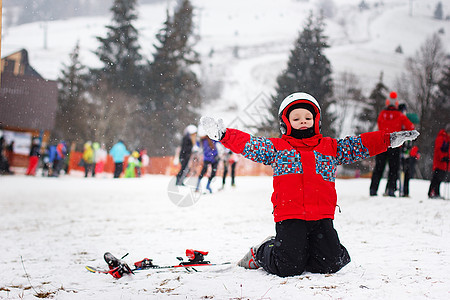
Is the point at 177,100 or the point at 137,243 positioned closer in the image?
the point at 137,243

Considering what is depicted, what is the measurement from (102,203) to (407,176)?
810 centimetres

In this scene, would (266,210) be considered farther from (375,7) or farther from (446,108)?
(375,7)

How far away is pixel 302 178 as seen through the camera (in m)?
3.25

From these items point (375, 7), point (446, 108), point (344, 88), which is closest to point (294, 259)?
point (446, 108)

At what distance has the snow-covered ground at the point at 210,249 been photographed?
2848mm

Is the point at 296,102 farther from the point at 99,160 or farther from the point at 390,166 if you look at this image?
the point at 99,160

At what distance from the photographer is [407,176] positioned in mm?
8961

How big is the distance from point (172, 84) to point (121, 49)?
7.48 meters

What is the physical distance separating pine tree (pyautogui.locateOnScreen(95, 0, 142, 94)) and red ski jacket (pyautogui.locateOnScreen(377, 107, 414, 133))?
3206 cm

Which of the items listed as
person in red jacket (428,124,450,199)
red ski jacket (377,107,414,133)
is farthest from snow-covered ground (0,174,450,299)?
person in red jacket (428,124,450,199)

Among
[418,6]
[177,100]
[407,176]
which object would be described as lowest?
[407,176]

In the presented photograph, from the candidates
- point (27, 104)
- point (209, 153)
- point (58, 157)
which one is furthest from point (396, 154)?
point (27, 104)

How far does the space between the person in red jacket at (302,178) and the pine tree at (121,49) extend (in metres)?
35.7

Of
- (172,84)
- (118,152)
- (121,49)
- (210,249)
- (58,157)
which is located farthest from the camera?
(121,49)
